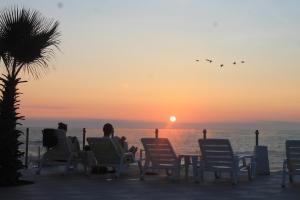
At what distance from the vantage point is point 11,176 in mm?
11531

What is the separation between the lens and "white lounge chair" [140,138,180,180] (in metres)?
12.8

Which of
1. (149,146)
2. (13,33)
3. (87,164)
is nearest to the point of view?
(13,33)

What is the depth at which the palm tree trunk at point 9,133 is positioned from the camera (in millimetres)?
11539

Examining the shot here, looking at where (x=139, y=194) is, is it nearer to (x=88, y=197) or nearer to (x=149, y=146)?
(x=88, y=197)

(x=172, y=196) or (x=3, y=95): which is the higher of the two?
(x=3, y=95)

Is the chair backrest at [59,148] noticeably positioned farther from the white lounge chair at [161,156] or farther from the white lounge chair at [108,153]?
the white lounge chair at [161,156]

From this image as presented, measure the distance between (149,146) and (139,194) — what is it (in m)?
3.10

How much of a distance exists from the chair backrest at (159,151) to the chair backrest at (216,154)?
74 cm

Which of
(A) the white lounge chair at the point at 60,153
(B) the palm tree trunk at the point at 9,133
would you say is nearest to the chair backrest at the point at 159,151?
(A) the white lounge chair at the point at 60,153

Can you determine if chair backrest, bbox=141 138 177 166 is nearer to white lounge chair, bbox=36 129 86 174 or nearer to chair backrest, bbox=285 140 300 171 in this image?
white lounge chair, bbox=36 129 86 174

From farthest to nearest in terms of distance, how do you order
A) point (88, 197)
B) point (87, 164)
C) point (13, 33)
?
point (87, 164)
point (13, 33)
point (88, 197)

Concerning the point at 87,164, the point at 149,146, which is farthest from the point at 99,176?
the point at 149,146

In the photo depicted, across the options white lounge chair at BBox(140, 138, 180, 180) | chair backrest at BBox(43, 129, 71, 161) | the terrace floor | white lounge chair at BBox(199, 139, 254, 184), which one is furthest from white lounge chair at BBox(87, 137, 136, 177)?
white lounge chair at BBox(199, 139, 254, 184)

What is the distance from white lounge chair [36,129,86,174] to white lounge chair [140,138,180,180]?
1.88m
